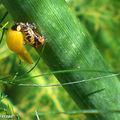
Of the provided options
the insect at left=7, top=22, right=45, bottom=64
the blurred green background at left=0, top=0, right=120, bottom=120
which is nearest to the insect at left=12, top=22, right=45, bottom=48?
the insect at left=7, top=22, right=45, bottom=64

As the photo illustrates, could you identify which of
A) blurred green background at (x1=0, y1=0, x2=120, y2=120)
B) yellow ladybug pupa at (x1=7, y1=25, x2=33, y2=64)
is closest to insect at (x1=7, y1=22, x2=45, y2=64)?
yellow ladybug pupa at (x1=7, y1=25, x2=33, y2=64)

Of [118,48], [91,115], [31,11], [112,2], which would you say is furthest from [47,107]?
[31,11]

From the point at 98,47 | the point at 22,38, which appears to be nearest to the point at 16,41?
the point at 22,38

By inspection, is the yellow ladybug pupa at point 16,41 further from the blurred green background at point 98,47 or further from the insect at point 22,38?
the blurred green background at point 98,47

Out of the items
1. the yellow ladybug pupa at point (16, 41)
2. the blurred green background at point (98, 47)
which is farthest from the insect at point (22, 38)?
the blurred green background at point (98, 47)

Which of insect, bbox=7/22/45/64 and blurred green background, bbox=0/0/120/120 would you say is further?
blurred green background, bbox=0/0/120/120

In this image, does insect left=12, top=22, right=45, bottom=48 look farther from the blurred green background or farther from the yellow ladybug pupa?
the blurred green background

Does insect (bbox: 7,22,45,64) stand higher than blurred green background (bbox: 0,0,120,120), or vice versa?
insect (bbox: 7,22,45,64)

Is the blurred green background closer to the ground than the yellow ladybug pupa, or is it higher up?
closer to the ground

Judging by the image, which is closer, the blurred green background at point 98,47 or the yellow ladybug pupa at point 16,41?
the yellow ladybug pupa at point 16,41
